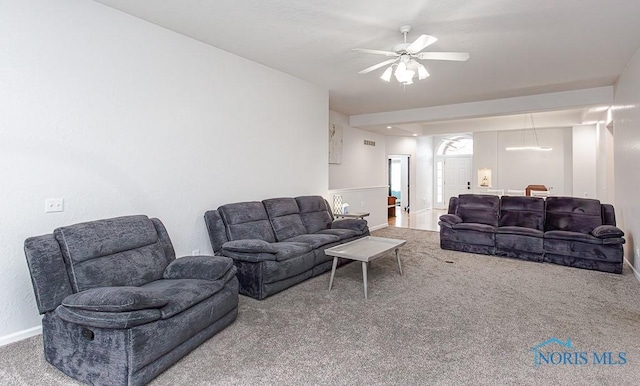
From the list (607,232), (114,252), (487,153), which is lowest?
(607,232)

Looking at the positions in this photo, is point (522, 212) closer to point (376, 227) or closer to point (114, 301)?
point (376, 227)

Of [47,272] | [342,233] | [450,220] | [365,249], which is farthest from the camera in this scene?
[450,220]

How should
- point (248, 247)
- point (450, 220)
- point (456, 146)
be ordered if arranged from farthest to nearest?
point (456, 146), point (450, 220), point (248, 247)

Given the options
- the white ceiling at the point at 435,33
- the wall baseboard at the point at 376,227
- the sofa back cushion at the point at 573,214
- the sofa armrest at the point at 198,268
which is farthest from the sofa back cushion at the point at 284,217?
the sofa back cushion at the point at 573,214

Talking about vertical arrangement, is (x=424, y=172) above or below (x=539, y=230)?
above

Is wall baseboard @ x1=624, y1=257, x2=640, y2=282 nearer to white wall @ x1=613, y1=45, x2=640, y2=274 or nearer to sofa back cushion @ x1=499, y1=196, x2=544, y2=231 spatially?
white wall @ x1=613, y1=45, x2=640, y2=274

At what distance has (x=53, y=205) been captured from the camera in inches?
108

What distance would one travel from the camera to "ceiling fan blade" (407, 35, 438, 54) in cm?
282

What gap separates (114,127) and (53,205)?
851 millimetres

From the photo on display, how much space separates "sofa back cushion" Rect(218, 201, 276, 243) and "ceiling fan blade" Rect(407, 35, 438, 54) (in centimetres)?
256

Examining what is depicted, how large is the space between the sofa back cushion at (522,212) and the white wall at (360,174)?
269 cm

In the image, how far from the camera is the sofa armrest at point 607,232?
4347 millimetres

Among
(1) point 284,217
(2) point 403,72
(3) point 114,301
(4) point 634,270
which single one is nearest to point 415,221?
(4) point 634,270

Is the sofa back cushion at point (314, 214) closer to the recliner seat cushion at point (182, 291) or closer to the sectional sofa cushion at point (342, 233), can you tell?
the sectional sofa cushion at point (342, 233)
